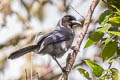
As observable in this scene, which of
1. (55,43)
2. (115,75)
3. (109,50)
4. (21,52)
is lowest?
(55,43)

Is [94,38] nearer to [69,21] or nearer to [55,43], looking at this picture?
[55,43]

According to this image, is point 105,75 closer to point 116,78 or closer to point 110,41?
point 116,78

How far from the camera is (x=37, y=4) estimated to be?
578cm

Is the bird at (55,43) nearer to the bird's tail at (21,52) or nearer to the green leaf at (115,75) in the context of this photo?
the bird's tail at (21,52)

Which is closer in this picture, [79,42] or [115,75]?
[115,75]

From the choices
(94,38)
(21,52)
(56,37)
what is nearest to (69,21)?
(56,37)

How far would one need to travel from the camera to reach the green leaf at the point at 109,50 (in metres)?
2.25

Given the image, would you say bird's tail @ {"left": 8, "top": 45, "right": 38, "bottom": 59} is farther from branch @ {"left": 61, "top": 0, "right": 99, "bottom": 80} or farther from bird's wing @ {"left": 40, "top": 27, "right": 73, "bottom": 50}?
branch @ {"left": 61, "top": 0, "right": 99, "bottom": 80}

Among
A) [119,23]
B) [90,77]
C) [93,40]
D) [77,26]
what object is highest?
[119,23]

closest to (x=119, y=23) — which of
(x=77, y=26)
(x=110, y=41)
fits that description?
(x=110, y=41)

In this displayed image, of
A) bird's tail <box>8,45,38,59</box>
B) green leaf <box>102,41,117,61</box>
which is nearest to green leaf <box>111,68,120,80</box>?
green leaf <box>102,41,117,61</box>

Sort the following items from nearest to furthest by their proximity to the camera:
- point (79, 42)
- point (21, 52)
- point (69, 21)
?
point (79, 42) < point (21, 52) < point (69, 21)

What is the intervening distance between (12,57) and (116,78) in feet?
4.25

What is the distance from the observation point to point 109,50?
2.27 meters
